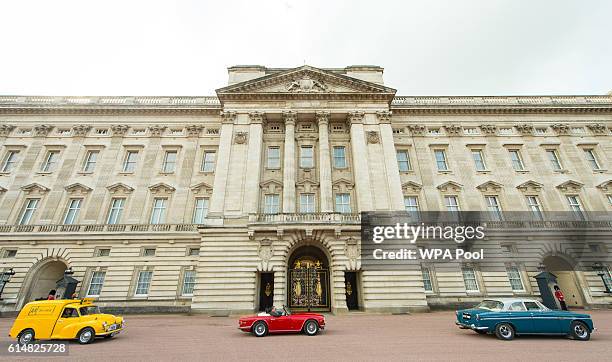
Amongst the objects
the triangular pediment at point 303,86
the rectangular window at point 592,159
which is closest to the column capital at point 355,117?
the triangular pediment at point 303,86

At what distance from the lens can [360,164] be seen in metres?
24.3

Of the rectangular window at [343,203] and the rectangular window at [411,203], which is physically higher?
the rectangular window at [411,203]

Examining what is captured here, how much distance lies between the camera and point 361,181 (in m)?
23.5

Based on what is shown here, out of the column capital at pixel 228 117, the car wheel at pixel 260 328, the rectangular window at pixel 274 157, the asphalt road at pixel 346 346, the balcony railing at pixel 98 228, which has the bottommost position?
the asphalt road at pixel 346 346

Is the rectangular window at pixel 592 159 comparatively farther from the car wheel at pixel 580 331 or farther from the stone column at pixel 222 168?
the stone column at pixel 222 168

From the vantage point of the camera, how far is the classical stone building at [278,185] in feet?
68.9

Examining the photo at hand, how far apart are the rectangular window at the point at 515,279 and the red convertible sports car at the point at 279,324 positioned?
20360 millimetres

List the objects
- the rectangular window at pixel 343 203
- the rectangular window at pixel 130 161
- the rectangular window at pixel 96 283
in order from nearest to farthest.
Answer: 1. the rectangular window at pixel 96 283
2. the rectangular window at pixel 343 203
3. the rectangular window at pixel 130 161

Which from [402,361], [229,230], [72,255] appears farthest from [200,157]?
[402,361]

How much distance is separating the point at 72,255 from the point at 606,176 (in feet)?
163

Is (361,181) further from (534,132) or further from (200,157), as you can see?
(534,132)

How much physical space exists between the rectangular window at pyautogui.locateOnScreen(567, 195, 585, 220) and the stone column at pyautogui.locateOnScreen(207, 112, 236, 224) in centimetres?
3197

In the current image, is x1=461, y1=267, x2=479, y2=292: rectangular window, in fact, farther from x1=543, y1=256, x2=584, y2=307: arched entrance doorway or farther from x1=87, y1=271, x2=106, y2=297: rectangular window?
x1=87, y1=271, x2=106, y2=297: rectangular window

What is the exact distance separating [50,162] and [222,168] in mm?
18254
